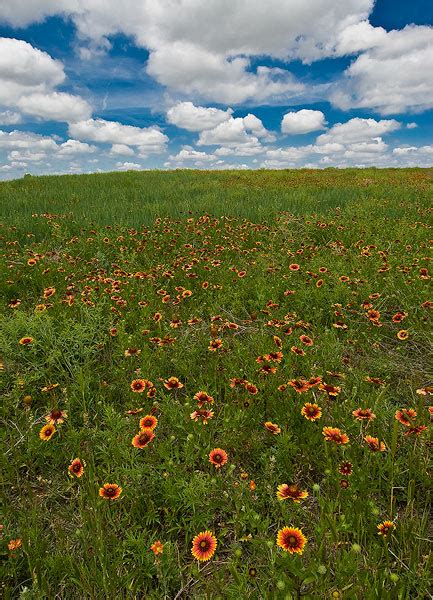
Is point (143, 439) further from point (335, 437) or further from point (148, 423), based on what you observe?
point (335, 437)

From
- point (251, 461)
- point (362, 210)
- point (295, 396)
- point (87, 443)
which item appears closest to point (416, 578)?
point (251, 461)

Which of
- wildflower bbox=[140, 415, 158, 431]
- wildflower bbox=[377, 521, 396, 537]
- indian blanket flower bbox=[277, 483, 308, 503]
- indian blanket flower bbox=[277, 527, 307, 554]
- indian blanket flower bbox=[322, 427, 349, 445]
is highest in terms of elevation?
indian blanket flower bbox=[322, 427, 349, 445]

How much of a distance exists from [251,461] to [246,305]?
2.32m

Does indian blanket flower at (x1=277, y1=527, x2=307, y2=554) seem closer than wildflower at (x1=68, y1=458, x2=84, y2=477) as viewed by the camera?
Yes

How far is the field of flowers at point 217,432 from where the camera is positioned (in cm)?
150

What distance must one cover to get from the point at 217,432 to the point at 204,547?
985mm

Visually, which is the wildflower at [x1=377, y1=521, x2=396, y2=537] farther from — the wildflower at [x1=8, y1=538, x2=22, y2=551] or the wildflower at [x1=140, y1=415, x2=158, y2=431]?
the wildflower at [x1=8, y1=538, x2=22, y2=551]

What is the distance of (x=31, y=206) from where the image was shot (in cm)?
947

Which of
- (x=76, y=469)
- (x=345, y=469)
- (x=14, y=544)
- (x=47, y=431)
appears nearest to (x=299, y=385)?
(x=345, y=469)

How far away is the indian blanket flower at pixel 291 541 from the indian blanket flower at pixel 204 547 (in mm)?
278

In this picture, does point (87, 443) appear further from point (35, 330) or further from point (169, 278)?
point (169, 278)

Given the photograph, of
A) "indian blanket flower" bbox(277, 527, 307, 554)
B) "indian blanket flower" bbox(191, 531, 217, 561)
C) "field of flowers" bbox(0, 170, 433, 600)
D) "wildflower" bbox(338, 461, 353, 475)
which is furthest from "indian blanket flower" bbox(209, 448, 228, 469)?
"wildflower" bbox(338, 461, 353, 475)

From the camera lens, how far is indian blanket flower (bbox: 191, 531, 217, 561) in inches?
54.7

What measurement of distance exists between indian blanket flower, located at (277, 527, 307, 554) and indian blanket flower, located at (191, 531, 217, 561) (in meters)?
0.28
